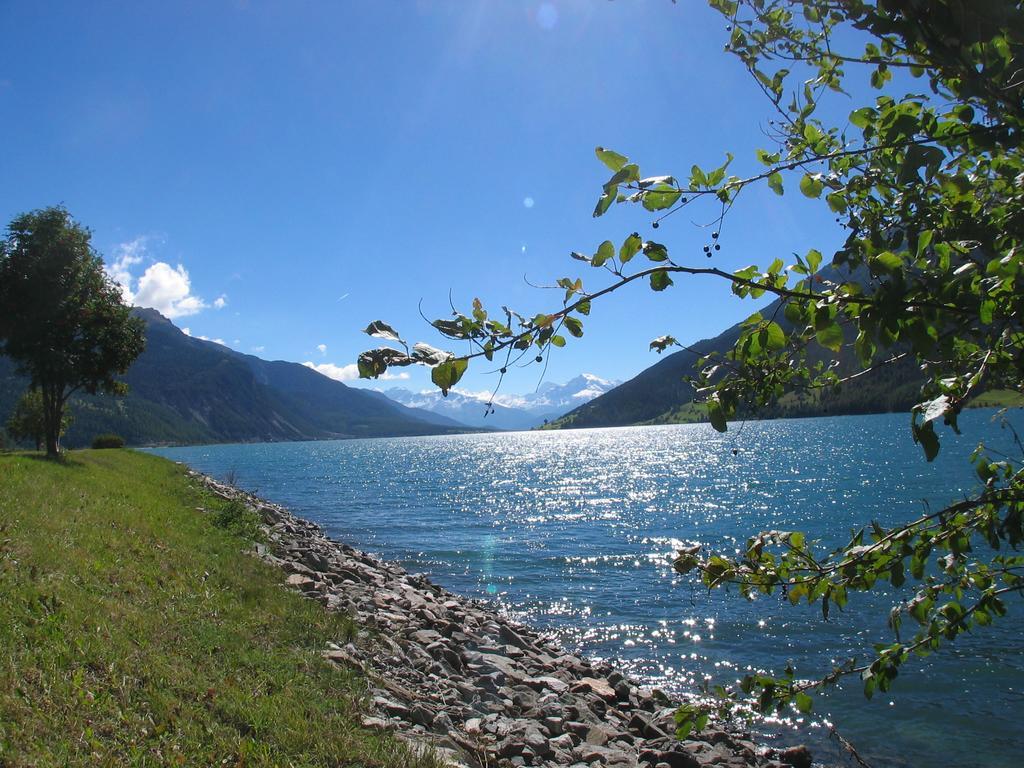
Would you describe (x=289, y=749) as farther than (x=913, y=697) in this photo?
No

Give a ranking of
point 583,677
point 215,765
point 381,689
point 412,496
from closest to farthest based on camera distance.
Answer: point 215,765
point 381,689
point 583,677
point 412,496

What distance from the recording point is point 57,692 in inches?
275

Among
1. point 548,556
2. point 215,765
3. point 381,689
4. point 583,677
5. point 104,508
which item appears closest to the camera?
point 215,765

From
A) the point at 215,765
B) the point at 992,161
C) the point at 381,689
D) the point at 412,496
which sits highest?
the point at 992,161

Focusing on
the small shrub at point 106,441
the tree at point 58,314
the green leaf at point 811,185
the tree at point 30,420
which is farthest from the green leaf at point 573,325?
the small shrub at point 106,441

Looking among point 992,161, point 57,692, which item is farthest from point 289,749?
point 992,161

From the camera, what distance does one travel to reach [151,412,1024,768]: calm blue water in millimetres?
14141

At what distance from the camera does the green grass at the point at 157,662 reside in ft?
21.4

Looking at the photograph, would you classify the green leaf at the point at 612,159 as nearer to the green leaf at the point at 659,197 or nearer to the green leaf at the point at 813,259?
the green leaf at the point at 659,197

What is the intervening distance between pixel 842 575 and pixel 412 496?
224ft

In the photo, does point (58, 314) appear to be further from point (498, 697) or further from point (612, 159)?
point (612, 159)

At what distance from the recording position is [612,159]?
97.3 inches

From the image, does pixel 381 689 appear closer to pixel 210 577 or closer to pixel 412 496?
pixel 210 577

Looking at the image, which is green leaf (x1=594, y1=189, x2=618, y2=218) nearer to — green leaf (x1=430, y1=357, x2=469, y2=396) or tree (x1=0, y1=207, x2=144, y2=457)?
green leaf (x1=430, y1=357, x2=469, y2=396)
